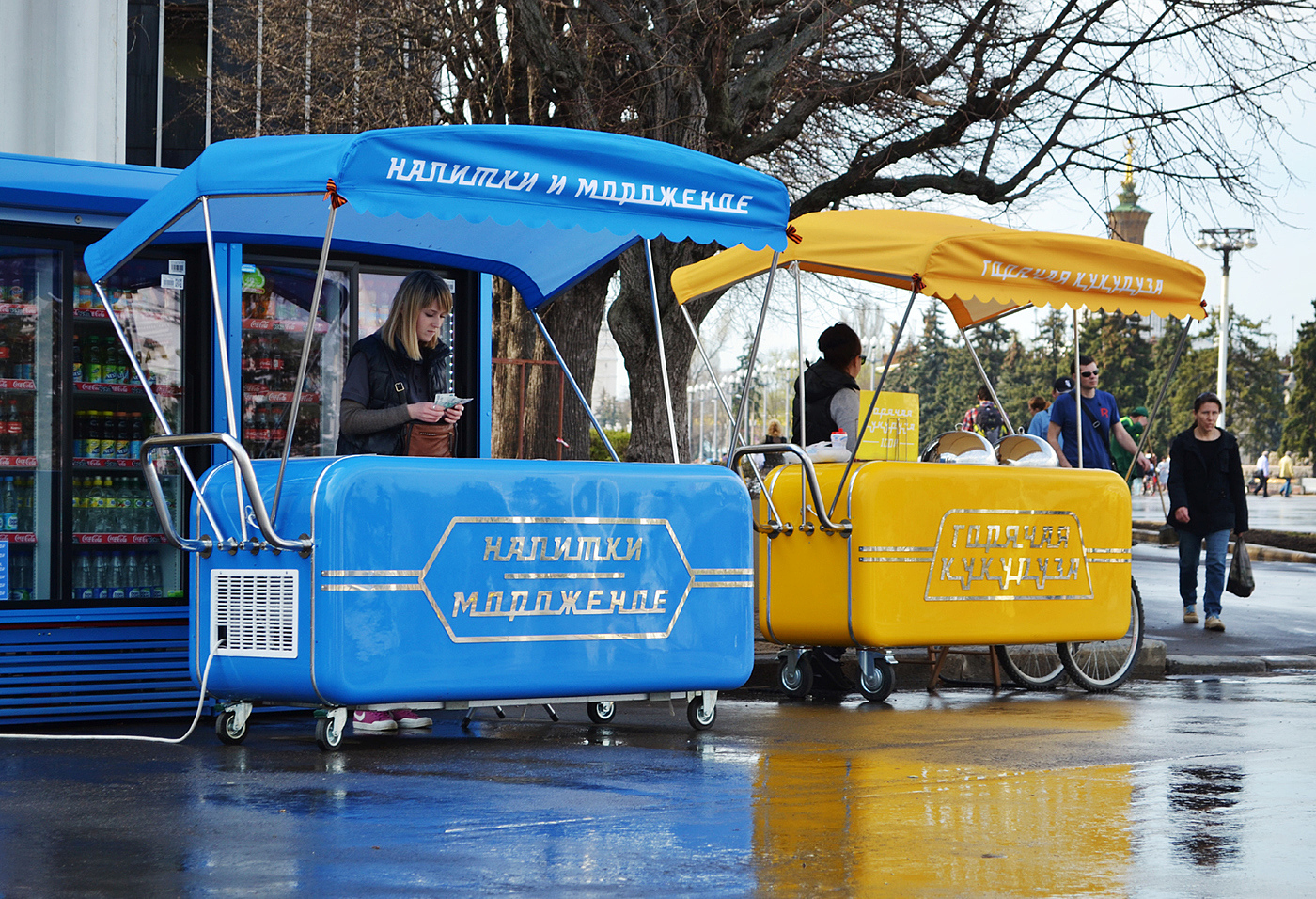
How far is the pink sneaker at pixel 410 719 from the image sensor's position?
7.27m

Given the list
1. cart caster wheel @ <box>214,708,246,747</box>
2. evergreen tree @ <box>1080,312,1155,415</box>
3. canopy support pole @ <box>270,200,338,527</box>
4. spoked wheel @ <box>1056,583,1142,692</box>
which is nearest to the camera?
canopy support pole @ <box>270,200,338,527</box>

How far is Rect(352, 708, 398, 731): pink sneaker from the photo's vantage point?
704 centimetres

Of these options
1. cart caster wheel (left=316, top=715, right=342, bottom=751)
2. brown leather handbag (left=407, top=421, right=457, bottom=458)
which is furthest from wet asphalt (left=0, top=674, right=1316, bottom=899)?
brown leather handbag (left=407, top=421, right=457, bottom=458)

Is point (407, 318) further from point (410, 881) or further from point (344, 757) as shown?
point (410, 881)

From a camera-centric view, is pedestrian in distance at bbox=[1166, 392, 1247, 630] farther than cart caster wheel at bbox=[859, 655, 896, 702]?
Yes

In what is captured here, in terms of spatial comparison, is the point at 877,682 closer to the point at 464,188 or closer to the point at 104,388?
the point at 464,188

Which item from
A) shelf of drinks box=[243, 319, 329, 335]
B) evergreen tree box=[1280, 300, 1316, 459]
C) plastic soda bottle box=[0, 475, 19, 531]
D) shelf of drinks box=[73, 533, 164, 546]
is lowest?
shelf of drinks box=[73, 533, 164, 546]

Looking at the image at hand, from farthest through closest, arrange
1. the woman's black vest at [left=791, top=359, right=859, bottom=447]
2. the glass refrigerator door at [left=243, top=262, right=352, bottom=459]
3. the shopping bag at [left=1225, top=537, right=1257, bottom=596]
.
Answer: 1. the shopping bag at [left=1225, top=537, right=1257, bottom=596]
2. the woman's black vest at [left=791, top=359, right=859, bottom=447]
3. the glass refrigerator door at [left=243, top=262, right=352, bottom=459]

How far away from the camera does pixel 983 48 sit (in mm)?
13984

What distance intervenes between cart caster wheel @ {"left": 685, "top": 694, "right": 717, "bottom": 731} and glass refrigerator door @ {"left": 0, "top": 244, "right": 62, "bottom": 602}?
3.31m

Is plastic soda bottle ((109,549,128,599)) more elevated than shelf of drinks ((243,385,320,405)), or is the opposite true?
shelf of drinks ((243,385,320,405))

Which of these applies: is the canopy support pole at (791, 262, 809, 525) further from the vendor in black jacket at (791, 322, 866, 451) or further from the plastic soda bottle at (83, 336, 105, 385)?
the plastic soda bottle at (83, 336, 105, 385)

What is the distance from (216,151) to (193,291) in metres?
1.86

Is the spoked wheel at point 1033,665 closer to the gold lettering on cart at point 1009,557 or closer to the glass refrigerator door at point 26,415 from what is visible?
the gold lettering on cart at point 1009,557
